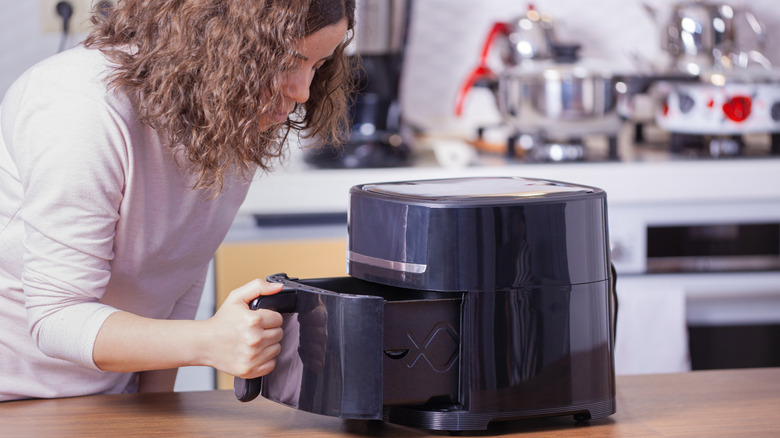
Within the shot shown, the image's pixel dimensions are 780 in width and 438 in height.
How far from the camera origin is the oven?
172 centimetres

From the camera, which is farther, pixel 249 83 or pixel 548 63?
pixel 548 63

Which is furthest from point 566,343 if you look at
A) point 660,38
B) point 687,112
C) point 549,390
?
point 660,38

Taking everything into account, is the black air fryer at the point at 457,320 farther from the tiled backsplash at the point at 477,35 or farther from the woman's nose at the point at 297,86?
the tiled backsplash at the point at 477,35

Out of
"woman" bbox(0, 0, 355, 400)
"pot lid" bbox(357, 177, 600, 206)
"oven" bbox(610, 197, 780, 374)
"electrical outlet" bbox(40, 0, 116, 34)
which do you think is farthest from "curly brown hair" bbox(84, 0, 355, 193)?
"electrical outlet" bbox(40, 0, 116, 34)

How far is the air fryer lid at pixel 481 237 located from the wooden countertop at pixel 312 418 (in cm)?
13

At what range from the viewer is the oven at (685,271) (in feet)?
5.66

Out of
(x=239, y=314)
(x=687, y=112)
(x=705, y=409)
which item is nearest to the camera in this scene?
(x=239, y=314)

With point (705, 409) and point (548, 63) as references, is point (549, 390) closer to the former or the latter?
point (705, 409)

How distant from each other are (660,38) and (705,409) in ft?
4.92

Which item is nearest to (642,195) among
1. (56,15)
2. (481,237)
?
(481,237)

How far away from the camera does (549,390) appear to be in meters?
0.76

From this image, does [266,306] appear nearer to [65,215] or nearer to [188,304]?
[65,215]

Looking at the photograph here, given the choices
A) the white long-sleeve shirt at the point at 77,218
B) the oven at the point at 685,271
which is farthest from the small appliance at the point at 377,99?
the white long-sleeve shirt at the point at 77,218

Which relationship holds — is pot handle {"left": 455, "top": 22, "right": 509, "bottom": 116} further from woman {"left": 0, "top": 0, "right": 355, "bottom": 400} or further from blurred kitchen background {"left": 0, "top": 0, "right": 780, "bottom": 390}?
woman {"left": 0, "top": 0, "right": 355, "bottom": 400}
